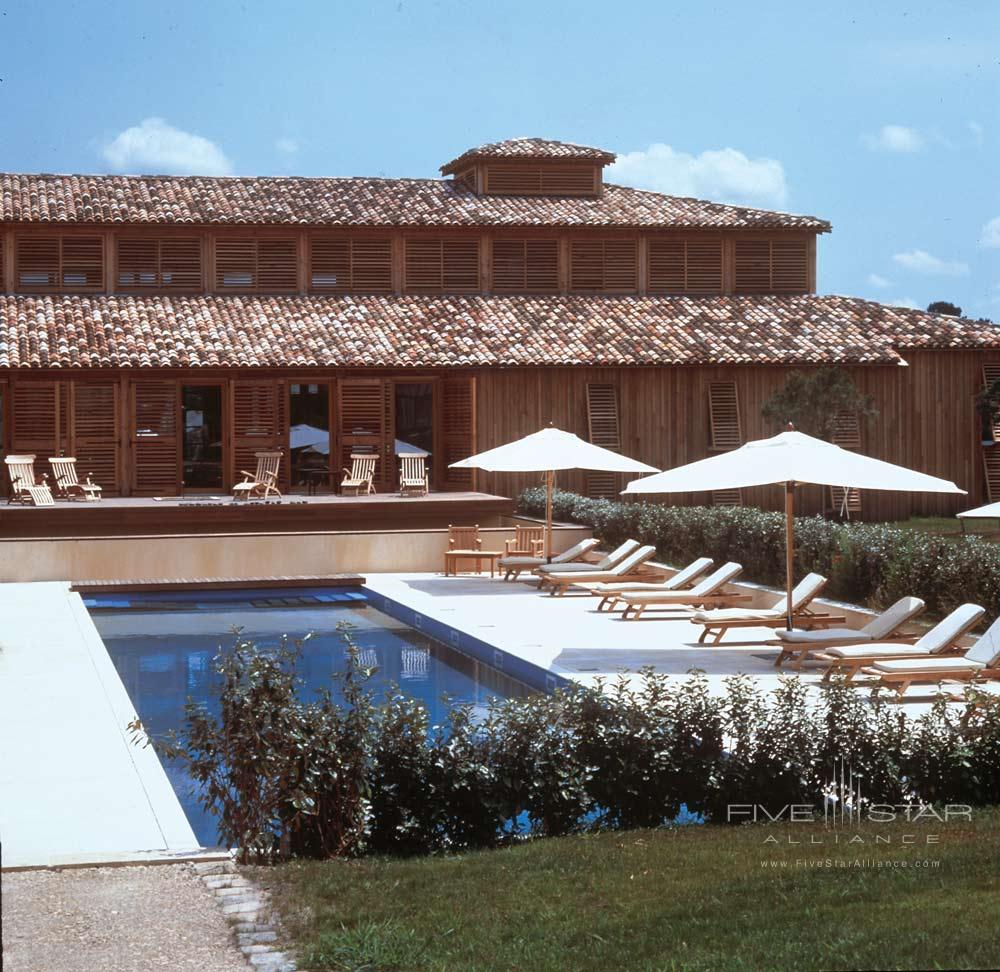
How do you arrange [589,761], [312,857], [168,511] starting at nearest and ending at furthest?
[312,857], [589,761], [168,511]

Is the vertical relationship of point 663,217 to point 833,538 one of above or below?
above

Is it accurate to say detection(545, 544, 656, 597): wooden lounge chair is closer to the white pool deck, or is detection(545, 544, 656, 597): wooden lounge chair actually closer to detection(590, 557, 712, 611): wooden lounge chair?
the white pool deck

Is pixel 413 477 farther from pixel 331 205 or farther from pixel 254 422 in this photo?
pixel 331 205

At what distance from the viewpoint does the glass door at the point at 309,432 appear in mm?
29688

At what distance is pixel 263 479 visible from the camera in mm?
27719

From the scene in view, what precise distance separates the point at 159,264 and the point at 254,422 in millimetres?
4204

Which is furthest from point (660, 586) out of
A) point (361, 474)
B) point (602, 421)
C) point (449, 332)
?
point (449, 332)

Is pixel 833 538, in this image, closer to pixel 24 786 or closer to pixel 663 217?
pixel 24 786

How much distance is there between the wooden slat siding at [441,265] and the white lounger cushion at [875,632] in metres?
19.9

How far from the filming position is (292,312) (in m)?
30.8

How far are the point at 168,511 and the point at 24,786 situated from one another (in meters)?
15.0

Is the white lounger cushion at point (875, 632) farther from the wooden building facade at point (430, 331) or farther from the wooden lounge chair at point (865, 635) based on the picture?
the wooden building facade at point (430, 331)

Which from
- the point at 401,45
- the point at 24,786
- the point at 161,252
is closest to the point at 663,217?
the point at 401,45

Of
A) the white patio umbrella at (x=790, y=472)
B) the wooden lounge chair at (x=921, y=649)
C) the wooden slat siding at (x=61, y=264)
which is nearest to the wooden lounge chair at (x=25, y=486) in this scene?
the wooden slat siding at (x=61, y=264)
